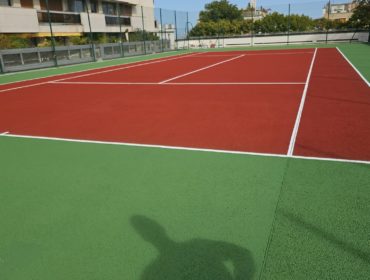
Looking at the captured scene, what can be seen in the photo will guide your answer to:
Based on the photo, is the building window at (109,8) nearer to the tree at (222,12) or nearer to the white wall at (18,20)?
the white wall at (18,20)

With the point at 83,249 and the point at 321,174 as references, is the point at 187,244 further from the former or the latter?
the point at 321,174

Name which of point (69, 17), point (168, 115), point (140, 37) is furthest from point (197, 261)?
point (69, 17)

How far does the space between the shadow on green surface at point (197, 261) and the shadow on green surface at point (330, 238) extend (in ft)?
2.43

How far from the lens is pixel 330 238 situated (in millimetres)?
3160

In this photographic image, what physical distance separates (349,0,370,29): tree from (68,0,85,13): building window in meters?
33.0

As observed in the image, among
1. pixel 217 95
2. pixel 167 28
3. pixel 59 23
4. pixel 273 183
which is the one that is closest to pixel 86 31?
pixel 59 23

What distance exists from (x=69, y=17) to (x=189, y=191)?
42.6 m

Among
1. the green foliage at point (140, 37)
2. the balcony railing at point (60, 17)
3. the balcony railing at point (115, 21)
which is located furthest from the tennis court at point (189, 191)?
the balcony railing at point (115, 21)

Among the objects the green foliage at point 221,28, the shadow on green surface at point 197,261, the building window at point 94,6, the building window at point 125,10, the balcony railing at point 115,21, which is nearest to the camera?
the shadow on green surface at point 197,261

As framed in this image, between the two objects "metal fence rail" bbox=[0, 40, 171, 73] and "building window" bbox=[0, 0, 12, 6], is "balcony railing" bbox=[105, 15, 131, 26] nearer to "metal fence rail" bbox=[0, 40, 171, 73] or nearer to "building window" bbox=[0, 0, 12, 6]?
"building window" bbox=[0, 0, 12, 6]

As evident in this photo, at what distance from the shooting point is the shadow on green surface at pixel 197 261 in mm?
2760

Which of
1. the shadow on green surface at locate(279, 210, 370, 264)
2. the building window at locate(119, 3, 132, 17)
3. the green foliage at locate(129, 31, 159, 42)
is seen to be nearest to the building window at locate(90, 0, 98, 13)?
the building window at locate(119, 3, 132, 17)

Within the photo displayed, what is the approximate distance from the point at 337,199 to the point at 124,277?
250cm

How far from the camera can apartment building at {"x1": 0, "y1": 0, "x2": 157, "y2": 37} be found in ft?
105
